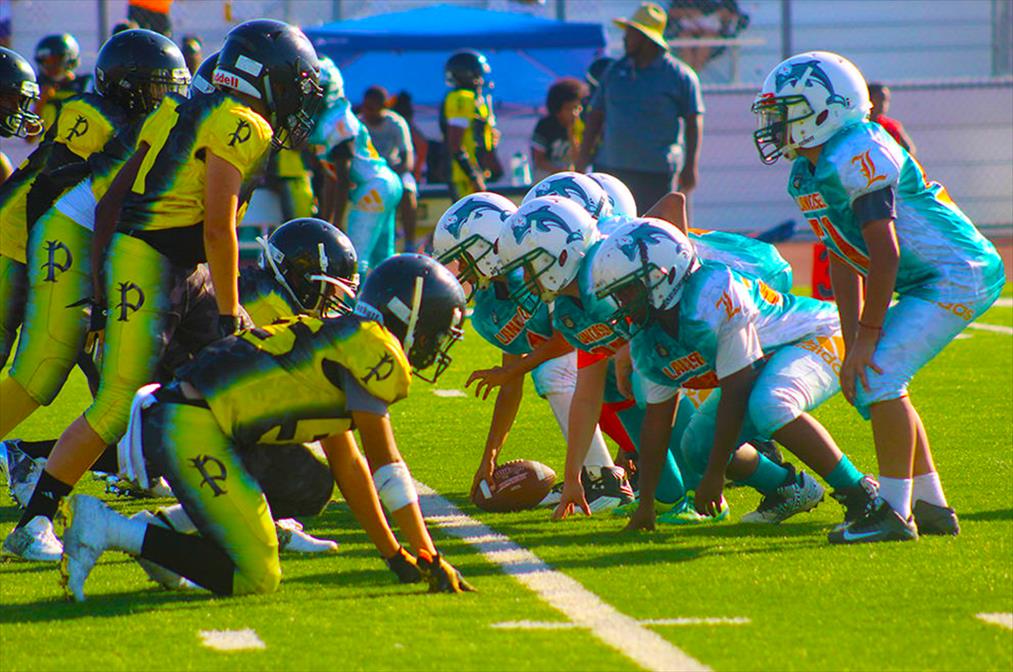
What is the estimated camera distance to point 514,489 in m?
5.93

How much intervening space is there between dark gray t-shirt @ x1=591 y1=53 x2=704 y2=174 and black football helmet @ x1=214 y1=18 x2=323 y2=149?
240 inches

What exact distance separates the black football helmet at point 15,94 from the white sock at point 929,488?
11.9 ft

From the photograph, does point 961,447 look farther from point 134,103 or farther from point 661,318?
point 134,103

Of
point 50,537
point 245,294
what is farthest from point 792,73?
point 50,537

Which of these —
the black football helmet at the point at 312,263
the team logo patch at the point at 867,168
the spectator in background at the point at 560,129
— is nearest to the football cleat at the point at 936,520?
the team logo patch at the point at 867,168

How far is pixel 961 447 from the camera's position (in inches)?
278

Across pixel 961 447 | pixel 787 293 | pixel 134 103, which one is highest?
pixel 134 103

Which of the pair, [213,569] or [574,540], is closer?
[213,569]

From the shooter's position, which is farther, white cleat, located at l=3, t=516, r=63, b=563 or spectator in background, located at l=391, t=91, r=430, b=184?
spectator in background, located at l=391, t=91, r=430, b=184

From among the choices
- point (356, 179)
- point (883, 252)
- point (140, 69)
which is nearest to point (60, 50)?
point (356, 179)

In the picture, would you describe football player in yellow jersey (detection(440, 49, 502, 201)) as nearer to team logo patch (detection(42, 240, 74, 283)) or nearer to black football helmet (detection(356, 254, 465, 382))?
team logo patch (detection(42, 240, 74, 283))

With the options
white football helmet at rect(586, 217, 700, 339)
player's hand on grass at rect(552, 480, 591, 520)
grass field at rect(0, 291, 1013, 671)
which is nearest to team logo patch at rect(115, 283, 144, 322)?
grass field at rect(0, 291, 1013, 671)

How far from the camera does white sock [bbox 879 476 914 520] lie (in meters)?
5.05

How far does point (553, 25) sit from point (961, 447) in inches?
449
